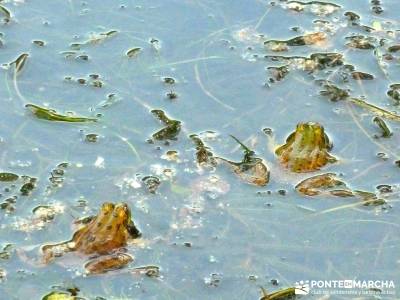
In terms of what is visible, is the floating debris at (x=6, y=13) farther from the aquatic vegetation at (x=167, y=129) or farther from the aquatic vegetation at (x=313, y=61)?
the aquatic vegetation at (x=313, y=61)

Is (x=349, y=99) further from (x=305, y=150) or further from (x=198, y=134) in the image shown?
(x=198, y=134)

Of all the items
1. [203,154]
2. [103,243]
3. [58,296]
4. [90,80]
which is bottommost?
[58,296]

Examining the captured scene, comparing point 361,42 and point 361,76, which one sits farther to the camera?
point 361,42

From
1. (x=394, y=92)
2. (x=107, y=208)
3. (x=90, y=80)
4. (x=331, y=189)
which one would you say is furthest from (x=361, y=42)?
(x=107, y=208)

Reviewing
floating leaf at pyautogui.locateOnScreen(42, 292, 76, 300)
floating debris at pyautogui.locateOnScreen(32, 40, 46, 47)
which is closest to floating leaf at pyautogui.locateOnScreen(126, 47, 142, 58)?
floating debris at pyautogui.locateOnScreen(32, 40, 46, 47)

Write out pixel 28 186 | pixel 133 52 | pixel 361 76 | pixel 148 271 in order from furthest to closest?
pixel 133 52, pixel 361 76, pixel 28 186, pixel 148 271

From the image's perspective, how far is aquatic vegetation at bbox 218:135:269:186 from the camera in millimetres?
3535

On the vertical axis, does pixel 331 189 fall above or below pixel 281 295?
above

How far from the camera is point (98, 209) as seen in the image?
11.1ft

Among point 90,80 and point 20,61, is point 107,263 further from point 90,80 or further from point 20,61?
point 20,61

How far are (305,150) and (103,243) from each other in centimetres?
89

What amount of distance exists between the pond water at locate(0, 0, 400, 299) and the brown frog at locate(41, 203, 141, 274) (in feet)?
0.12

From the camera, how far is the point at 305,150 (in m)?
3.57

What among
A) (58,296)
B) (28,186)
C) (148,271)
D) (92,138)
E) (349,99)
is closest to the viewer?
(58,296)
